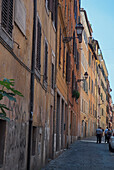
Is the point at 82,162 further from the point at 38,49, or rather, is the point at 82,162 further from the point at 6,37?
the point at 6,37

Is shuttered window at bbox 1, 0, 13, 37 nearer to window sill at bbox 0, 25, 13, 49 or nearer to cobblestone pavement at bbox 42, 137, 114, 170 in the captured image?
window sill at bbox 0, 25, 13, 49

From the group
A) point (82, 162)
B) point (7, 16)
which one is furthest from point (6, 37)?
point (82, 162)

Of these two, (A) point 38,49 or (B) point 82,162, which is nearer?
(A) point 38,49

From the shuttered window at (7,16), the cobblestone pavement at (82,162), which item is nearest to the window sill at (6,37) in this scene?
the shuttered window at (7,16)

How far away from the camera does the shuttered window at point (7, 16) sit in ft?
20.9

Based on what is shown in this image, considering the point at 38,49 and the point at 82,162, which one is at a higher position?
the point at 38,49

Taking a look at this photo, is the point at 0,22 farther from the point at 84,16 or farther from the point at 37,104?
the point at 84,16

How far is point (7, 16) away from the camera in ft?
21.7

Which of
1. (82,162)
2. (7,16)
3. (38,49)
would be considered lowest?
(82,162)

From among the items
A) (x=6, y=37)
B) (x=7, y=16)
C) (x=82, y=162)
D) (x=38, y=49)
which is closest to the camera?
(x=6, y=37)

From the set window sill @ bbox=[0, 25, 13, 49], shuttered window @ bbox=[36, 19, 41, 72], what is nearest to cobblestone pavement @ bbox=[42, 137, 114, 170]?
shuttered window @ bbox=[36, 19, 41, 72]

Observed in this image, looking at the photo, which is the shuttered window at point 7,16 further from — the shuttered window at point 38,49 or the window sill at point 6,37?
the shuttered window at point 38,49

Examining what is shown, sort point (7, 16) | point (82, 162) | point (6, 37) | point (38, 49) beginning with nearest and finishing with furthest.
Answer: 1. point (6, 37)
2. point (7, 16)
3. point (38, 49)
4. point (82, 162)

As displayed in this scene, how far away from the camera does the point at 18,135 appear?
25.5ft
